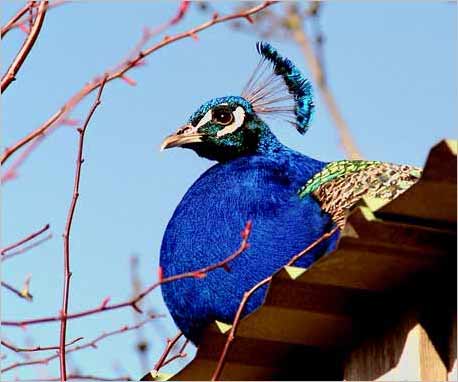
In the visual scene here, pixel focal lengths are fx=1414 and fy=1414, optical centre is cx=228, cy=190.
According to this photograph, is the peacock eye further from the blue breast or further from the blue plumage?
the blue breast

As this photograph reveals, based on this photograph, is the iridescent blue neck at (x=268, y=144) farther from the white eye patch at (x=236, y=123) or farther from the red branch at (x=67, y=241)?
the red branch at (x=67, y=241)

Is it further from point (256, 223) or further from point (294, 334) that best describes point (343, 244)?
point (256, 223)

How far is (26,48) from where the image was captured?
2328 mm

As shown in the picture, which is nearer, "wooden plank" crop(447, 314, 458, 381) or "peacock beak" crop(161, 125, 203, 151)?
"wooden plank" crop(447, 314, 458, 381)

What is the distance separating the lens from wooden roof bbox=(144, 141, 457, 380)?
2.36 metres

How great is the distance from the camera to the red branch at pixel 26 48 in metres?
2.27

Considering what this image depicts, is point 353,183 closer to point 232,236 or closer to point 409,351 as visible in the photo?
point 232,236

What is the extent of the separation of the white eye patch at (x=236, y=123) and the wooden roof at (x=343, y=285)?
94 centimetres

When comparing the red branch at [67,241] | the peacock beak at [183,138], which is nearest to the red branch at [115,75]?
the red branch at [67,241]

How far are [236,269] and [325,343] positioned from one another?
0.42 m

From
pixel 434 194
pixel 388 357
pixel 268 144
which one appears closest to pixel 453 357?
pixel 388 357

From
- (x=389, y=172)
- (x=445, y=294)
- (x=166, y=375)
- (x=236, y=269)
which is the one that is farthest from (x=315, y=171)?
(x=445, y=294)

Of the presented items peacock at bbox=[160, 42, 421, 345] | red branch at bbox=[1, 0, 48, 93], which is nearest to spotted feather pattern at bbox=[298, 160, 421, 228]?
peacock at bbox=[160, 42, 421, 345]

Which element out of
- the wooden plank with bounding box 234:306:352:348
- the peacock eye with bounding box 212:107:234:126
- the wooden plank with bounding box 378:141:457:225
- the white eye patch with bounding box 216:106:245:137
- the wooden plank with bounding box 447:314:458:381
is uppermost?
the peacock eye with bounding box 212:107:234:126
